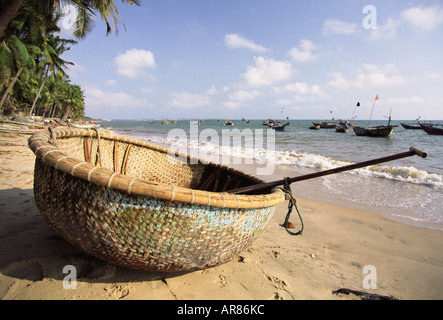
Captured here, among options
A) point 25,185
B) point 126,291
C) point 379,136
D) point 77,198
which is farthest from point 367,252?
point 379,136

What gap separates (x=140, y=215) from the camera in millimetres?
1333

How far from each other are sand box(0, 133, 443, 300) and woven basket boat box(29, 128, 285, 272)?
0.24m

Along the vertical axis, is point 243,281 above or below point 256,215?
below

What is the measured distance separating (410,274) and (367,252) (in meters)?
0.44

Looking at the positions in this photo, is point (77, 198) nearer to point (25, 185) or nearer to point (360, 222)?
point (25, 185)

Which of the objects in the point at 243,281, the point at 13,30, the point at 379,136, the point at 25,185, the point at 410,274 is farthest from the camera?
the point at 379,136

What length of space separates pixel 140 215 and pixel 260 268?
52.9 inches

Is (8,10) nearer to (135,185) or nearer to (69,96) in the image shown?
(135,185)

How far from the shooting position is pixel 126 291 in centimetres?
156

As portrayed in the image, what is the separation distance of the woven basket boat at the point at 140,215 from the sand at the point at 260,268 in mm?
236

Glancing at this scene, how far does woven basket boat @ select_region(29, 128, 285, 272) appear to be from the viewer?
1294 millimetres
